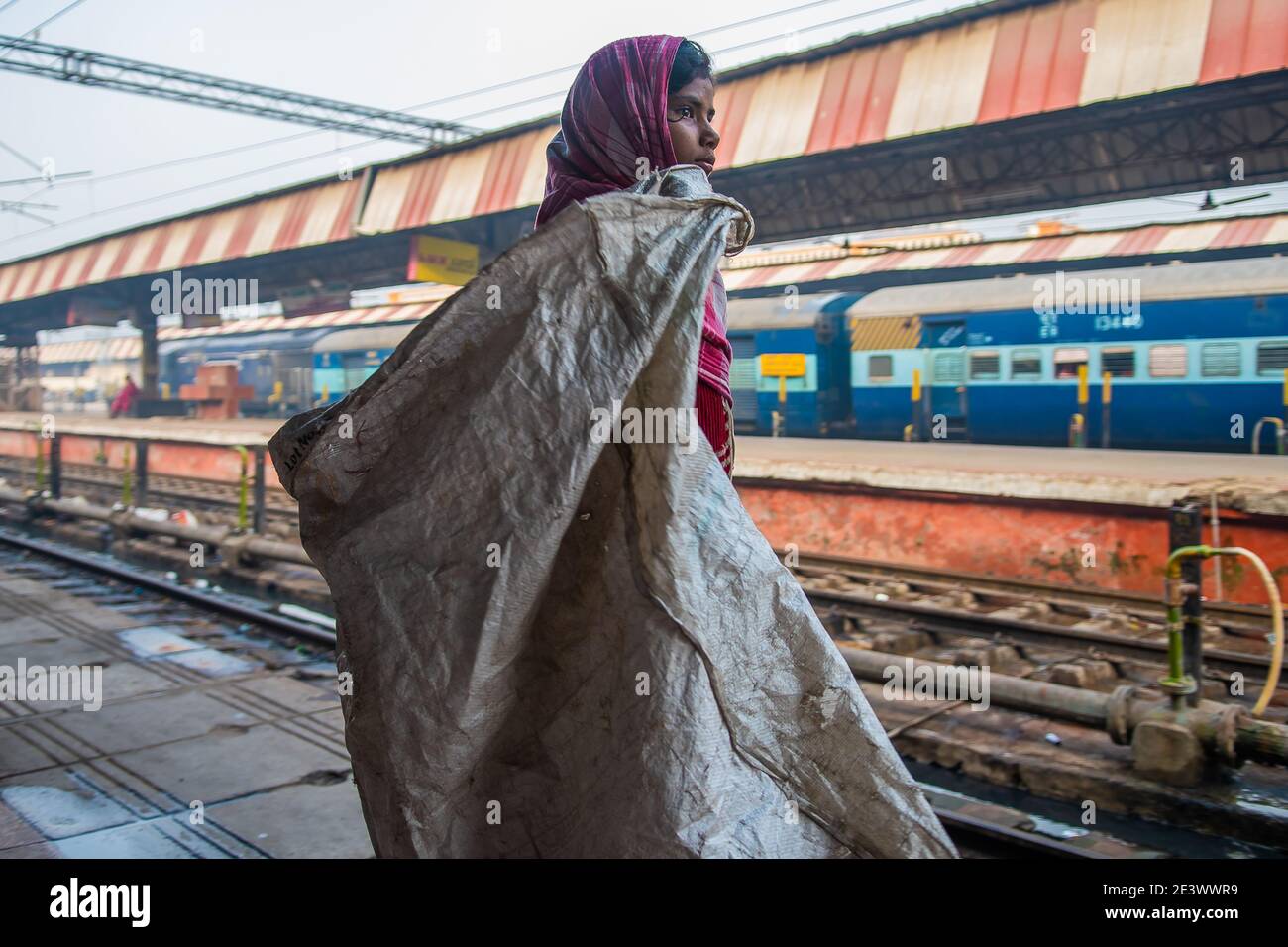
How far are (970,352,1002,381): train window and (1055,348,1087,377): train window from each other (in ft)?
3.09

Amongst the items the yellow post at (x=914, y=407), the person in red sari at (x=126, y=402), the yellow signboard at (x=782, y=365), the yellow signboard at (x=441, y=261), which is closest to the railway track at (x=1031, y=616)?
the yellow post at (x=914, y=407)

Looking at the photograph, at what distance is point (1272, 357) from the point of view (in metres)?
13.6

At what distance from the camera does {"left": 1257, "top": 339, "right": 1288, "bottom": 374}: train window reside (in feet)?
44.2

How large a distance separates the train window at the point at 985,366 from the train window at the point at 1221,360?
3032 mm

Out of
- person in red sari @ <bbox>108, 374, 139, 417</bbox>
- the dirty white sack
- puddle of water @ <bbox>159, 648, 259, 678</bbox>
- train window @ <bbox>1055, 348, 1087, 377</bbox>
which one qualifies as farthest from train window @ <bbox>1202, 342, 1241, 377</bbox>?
person in red sari @ <bbox>108, 374, 139, 417</bbox>

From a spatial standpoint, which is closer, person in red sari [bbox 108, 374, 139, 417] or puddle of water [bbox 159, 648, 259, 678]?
puddle of water [bbox 159, 648, 259, 678]

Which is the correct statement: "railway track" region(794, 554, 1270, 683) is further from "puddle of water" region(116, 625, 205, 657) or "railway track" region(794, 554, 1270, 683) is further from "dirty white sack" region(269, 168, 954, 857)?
"dirty white sack" region(269, 168, 954, 857)

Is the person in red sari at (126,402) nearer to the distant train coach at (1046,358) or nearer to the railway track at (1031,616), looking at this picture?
the distant train coach at (1046,358)

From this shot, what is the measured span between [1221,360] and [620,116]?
49.1 feet

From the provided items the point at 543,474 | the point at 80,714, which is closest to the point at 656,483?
the point at 543,474

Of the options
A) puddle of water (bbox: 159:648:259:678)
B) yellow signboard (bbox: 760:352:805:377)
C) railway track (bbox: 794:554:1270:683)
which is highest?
yellow signboard (bbox: 760:352:805:377)

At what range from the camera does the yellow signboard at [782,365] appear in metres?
19.3

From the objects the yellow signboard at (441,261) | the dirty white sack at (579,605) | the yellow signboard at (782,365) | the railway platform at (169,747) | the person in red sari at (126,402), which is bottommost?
the railway platform at (169,747)

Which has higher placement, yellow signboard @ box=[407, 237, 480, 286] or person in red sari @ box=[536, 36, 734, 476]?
yellow signboard @ box=[407, 237, 480, 286]
